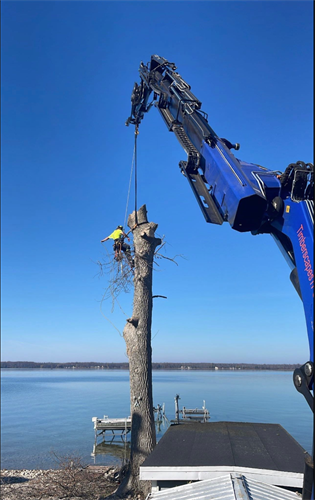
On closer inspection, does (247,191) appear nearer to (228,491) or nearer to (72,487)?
(228,491)

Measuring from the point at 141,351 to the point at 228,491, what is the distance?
4.75 metres

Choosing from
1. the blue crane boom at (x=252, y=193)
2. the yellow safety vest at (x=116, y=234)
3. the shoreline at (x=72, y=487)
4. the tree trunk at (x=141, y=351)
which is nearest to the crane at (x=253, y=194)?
the blue crane boom at (x=252, y=193)

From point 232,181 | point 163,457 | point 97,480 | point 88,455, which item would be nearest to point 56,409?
point 88,455

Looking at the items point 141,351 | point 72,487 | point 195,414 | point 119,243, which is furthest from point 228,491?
point 195,414

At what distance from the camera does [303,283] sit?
3477mm

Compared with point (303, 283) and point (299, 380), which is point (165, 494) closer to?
point (299, 380)

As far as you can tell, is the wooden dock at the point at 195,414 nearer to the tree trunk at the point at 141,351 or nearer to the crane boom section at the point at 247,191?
the tree trunk at the point at 141,351

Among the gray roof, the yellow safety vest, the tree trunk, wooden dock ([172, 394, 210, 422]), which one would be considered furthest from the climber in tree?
wooden dock ([172, 394, 210, 422])

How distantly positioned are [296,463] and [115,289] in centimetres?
618

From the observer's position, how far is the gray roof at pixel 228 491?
205 inches

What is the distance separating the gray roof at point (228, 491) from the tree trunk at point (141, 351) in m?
3.57

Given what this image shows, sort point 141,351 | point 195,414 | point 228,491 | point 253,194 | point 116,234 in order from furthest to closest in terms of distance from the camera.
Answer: point 195,414
point 116,234
point 141,351
point 228,491
point 253,194

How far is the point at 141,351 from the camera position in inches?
384

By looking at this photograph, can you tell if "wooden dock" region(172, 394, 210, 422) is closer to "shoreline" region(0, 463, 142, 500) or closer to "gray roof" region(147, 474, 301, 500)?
"shoreline" region(0, 463, 142, 500)
